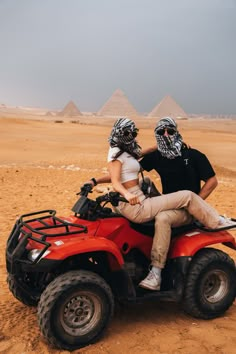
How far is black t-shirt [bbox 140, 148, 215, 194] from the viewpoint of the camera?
16.5ft

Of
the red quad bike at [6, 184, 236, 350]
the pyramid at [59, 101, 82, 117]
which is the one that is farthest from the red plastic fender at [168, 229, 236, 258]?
the pyramid at [59, 101, 82, 117]

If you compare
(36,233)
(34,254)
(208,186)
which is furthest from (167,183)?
(34,254)

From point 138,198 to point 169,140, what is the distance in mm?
846

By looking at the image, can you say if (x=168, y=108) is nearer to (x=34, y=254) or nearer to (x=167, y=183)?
(x=167, y=183)

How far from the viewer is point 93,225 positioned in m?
4.53

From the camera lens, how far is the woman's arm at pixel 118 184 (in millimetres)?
4324

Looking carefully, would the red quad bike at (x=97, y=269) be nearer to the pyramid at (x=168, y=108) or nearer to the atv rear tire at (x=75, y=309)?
the atv rear tire at (x=75, y=309)

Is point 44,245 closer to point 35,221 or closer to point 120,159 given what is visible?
point 35,221

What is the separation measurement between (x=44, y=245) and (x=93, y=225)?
20.9 inches

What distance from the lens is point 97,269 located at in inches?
178

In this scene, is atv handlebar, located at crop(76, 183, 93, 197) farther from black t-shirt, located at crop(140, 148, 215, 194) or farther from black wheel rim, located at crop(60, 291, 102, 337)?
black wheel rim, located at crop(60, 291, 102, 337)

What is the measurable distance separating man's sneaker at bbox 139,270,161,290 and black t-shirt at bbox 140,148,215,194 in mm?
1005

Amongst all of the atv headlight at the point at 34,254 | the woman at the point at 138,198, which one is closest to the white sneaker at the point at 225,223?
the woman at the point at 138,198

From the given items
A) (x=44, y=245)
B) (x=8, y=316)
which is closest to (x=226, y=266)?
(x=44, y=245)
